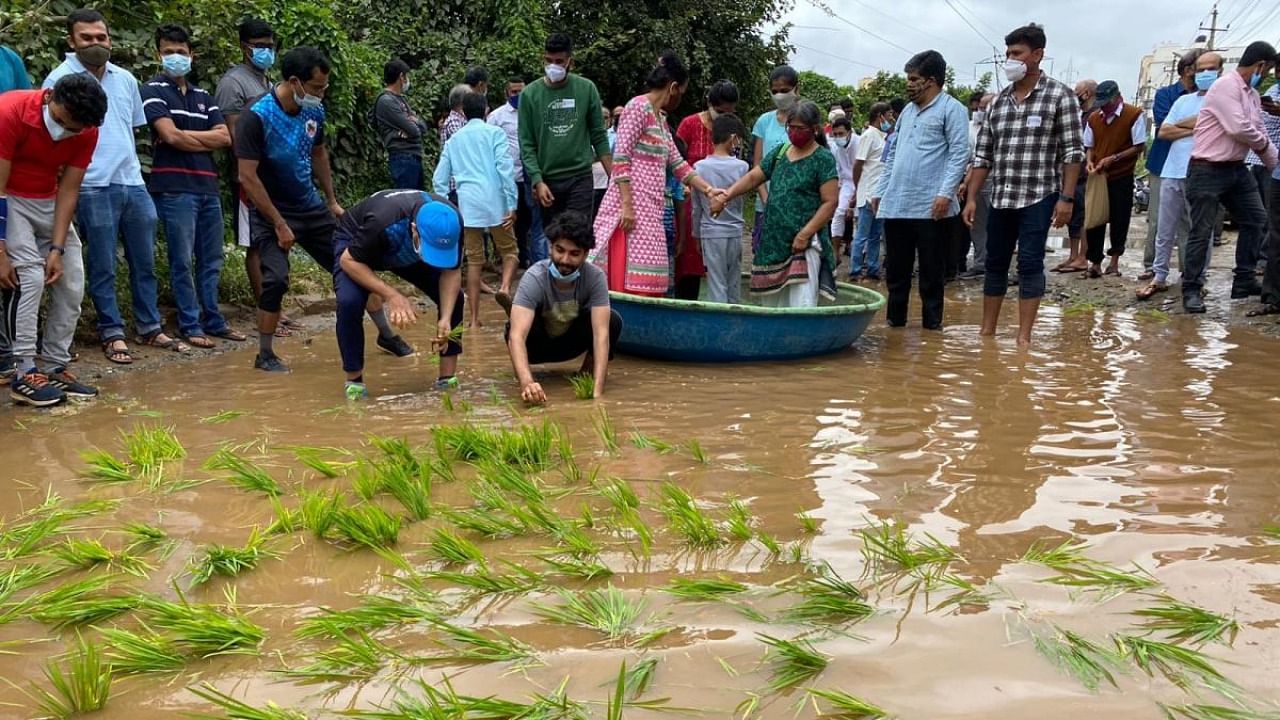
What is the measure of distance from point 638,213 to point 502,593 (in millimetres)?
3946

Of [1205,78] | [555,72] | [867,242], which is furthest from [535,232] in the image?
[1205,78]

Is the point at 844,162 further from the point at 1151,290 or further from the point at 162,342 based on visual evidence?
the point at 162,342

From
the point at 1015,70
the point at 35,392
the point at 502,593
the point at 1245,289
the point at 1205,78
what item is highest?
the point at 1205,78

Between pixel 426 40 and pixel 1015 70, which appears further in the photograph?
pixel 426 40

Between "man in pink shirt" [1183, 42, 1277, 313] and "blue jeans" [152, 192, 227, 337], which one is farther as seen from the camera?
"man in pink shirt" [1183, 42, 1277, 313]

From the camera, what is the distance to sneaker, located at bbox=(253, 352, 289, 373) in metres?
5.69

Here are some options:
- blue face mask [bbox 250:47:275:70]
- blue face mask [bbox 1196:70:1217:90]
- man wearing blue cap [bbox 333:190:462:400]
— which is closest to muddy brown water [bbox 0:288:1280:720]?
man wearing blue cap [bbox 333:190:462:400]

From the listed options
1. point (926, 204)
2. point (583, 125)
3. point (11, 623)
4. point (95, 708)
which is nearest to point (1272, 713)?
point (95, 708)

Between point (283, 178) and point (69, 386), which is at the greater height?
point (283, 178)

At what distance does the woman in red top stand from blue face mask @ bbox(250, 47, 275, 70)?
2920mm

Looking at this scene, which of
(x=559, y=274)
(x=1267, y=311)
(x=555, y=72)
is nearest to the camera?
(x=559, y=274)

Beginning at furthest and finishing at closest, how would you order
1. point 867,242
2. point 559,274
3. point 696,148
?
1. point 867,242
2. point 696,148
3. point 559,274

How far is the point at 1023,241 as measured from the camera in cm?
618

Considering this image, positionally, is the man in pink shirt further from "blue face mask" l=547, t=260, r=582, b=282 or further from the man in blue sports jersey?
the man in blue sports jersey
